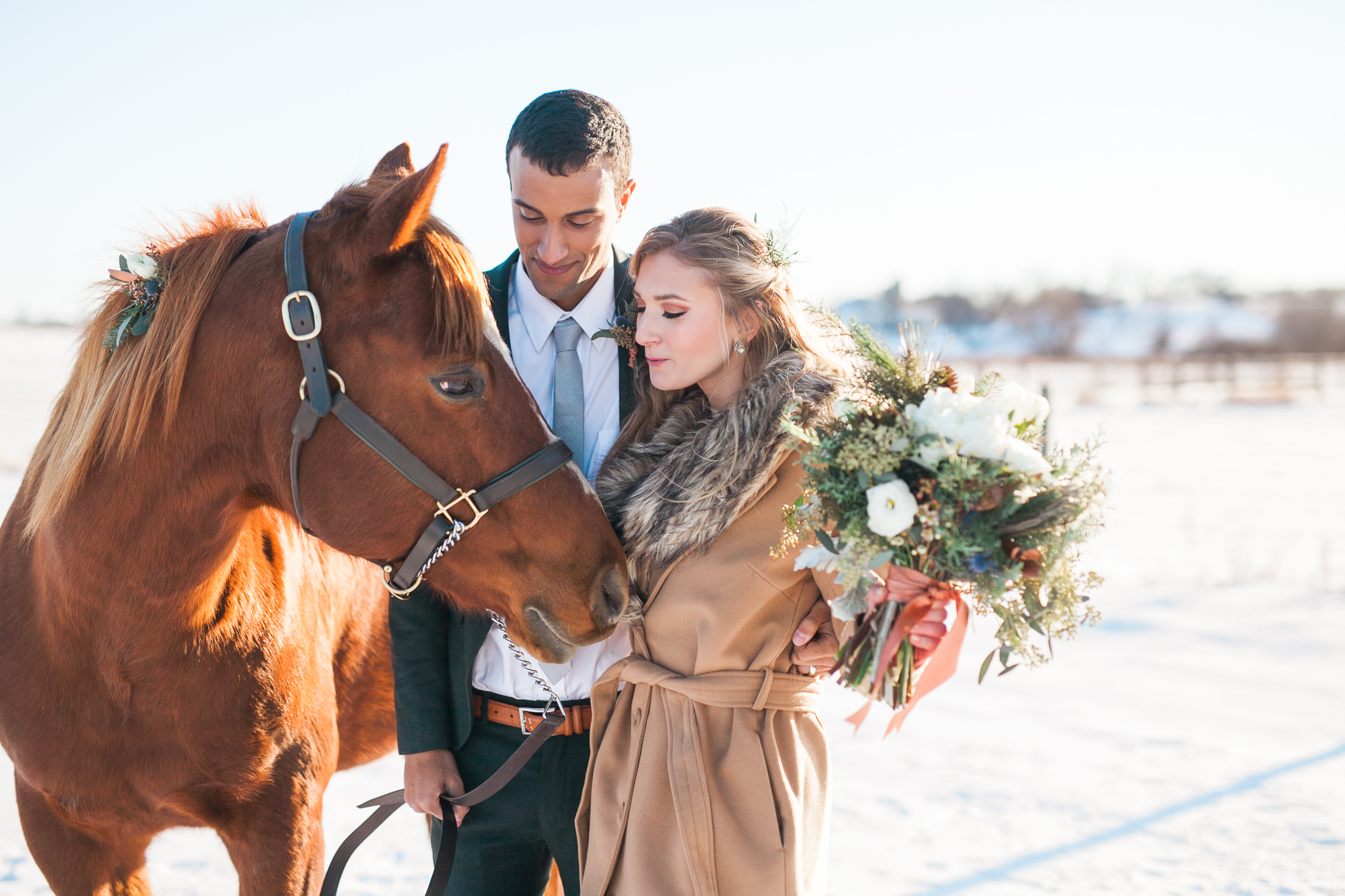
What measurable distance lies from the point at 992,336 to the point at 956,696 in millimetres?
48246

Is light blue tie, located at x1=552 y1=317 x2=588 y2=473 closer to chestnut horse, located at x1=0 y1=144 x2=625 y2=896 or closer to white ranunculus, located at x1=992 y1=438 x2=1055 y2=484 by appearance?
chestnut horse, located at x1=0 y1=144 x2=625 y2=896

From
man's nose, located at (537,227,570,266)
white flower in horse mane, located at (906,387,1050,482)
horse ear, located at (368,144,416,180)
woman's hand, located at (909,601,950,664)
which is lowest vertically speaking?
woman's hand, located at (909,601,950,664)

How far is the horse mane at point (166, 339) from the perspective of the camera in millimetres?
1591

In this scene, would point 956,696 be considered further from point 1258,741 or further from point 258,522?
point 258,522

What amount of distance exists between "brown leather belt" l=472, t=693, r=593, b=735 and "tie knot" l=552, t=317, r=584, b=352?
91 centimetres

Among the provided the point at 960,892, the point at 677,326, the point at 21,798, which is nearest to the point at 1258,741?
the point at 960,892

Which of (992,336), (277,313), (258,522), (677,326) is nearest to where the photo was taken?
(277,313)

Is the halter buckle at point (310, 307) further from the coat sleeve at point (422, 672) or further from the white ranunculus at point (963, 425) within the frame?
the white ranunculus at point (963, 425)

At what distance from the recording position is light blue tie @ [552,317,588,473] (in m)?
2.08

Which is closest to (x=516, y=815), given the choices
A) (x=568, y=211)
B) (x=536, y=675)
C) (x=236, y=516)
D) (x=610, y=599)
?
(x=536, y=675)

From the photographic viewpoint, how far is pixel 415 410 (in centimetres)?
159

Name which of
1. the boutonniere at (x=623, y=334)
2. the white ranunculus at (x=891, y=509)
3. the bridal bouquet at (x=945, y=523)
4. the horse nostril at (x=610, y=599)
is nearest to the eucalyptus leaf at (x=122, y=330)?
the boutonniere at (x=623, y=334)

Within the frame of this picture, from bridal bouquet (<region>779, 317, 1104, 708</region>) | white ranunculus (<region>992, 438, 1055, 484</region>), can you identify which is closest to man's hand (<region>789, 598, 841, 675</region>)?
bridal bouquet (<region>779, 317, 1104, 708</region>)

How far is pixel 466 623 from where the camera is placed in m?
1.98
